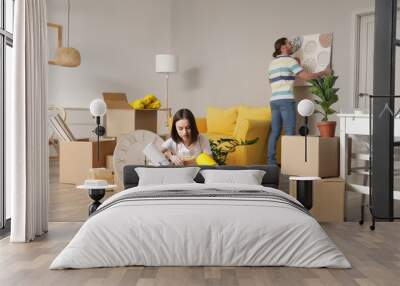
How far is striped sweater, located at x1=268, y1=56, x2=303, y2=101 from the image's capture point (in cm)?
806

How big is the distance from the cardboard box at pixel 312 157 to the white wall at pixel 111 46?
5.11m

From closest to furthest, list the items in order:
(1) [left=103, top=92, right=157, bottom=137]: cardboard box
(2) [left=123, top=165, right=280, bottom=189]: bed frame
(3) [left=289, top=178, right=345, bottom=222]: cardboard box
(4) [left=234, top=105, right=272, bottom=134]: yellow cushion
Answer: (2) [left=123, top=165, right=280, bottom=189]: bed frame < (3) [left=289, top=178, right=345, bottom=222]: cardboard box < (1) [left=103, top=92, right=157, bottom=137]: cardboard box < (4) [left=234, top=105, right=272, bottom=134]: yellow cushion

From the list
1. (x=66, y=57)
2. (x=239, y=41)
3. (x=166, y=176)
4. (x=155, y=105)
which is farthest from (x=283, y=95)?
(x=66, y=57)

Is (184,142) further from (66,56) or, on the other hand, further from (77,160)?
(66,56)

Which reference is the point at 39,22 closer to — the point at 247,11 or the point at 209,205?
the point at 209,205

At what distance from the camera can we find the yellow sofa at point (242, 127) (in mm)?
8211

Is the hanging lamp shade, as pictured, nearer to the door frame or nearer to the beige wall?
the beige wall

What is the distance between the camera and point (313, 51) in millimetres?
8938

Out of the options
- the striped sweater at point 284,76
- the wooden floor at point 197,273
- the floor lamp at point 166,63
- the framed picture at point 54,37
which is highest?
the framed picture at point 54,37

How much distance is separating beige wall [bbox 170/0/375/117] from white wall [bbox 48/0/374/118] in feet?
0.05

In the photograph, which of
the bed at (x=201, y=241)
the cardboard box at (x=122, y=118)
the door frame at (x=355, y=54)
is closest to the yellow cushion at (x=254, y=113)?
the door frame at (x=355, y=54)

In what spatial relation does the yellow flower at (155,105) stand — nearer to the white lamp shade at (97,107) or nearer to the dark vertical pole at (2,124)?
the white lamp shade at (97,107)

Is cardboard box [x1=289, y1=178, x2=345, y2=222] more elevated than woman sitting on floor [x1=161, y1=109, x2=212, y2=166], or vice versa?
woman sitting on floor [x1=161, y1=109, x2=212, y2=166]

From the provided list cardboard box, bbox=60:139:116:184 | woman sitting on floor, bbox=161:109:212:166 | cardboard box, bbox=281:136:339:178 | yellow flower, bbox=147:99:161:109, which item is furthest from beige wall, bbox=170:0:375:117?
woman sitting on floor, bbox=161:109:212:166
